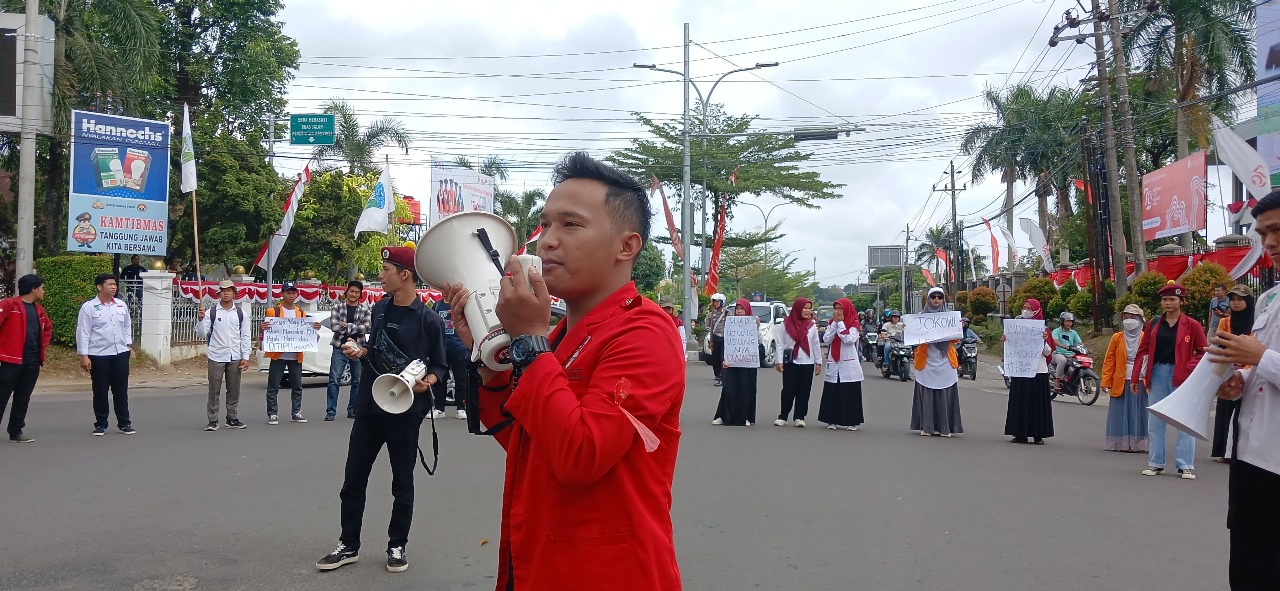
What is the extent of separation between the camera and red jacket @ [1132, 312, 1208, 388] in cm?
870

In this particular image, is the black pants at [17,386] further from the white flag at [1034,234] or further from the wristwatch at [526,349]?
the white flag at [1034,234]

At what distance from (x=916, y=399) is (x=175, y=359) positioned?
1501 centimetres

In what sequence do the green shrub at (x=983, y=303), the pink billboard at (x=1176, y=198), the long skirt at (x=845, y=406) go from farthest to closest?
1. the green shrub at (x=983, y=303)
2. the pink billboard at (x=1176, y=198)
3. the long skirt at (x=845, y=406)

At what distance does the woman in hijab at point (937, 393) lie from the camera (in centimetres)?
1146

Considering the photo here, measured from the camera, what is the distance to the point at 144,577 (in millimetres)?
4938

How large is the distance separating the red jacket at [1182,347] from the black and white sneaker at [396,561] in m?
7.04

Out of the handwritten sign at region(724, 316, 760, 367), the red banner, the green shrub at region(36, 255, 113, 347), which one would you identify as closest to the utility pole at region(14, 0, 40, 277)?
the green shrub at region(36, 255, 113, 347)

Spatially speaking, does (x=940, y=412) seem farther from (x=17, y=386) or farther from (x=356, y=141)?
(x=356, y=141)

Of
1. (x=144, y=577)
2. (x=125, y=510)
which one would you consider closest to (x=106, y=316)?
(x=125, y=510)

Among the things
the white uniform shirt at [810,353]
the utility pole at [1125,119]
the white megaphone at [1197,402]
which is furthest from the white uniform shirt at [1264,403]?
the utility pole at [1125,119]

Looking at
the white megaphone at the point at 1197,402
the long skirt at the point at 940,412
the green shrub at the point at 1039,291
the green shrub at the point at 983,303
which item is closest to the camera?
the white megaphone at the point at 1197,402

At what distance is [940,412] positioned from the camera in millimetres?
11445

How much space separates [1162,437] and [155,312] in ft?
57.7

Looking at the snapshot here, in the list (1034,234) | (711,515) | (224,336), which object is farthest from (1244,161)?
(224,336)
